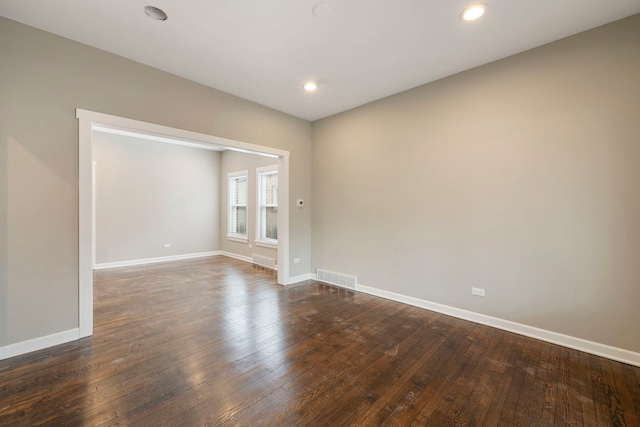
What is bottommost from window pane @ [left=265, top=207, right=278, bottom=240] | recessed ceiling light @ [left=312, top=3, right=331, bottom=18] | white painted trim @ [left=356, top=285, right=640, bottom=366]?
white painted trim @ [left=356, top=285, right=640, bottom=366]

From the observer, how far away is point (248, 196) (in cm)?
673

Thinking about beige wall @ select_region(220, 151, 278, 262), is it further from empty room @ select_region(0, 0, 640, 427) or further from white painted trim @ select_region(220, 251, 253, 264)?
empty room @ select_region(0, 0, 640, 427)

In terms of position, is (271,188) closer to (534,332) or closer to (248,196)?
(248,196)

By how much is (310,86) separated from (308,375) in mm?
3470

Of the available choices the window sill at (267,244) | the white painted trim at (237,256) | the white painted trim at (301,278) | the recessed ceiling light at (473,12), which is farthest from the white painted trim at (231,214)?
the recessed ceiling light at (473,12)

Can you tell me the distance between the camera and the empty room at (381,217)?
1.93m

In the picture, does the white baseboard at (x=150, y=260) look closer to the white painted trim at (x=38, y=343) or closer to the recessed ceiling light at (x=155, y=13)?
the white painted trim at (x=38, y=343)

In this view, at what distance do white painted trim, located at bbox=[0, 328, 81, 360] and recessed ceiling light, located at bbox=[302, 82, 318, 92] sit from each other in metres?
3.94

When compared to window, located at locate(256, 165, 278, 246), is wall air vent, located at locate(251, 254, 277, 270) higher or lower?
lower

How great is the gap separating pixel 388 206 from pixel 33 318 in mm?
4281

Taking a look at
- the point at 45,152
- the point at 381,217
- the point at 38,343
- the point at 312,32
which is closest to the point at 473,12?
the point at 312,32

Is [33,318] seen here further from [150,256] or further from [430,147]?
[430,147]

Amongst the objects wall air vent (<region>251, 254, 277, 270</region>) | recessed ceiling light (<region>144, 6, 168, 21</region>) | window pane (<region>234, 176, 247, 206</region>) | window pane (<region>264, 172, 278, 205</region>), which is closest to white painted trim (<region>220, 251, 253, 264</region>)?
wall air vent (<region>251, 254, 277, 270</region>)

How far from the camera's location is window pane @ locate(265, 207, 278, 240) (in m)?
6.29
